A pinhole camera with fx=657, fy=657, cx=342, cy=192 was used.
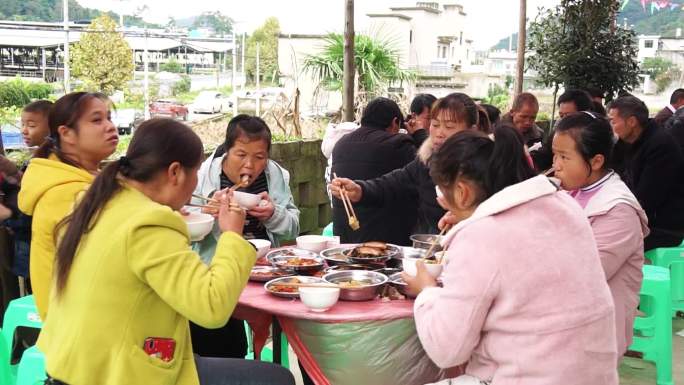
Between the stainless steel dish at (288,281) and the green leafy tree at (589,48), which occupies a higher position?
the green leafy tree at (589,48)

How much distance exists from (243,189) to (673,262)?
2926 millimetres

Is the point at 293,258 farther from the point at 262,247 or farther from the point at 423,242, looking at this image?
the point at 423,242

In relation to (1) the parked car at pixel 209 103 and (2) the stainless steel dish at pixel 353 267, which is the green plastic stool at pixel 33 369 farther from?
(1) the parked car at pixel 209 103

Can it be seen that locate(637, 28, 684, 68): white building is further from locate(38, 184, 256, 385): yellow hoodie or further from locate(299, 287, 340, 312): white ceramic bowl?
locate(38, 184, 256, 385): yellow hoodie

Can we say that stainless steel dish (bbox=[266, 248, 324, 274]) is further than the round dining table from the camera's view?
Yes

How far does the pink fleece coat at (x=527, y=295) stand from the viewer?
169 cm

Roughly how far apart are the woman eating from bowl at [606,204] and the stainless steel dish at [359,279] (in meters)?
0.84

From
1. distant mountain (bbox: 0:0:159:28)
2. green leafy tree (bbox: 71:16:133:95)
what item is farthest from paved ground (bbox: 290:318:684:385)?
distant mountain (bbox: 0:0:159:28)

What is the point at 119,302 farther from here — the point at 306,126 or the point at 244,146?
the point at 306,126

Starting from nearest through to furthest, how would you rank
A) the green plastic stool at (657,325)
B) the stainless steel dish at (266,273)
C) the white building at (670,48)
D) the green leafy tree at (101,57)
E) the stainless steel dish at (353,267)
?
1. the stainless steel dish at (266,273)
2. the stainless steel dish at (353,267)
3. the green plastic stool at (657,325)
4. the green leafy tree at (101,57)
5. the white building at (670,48)

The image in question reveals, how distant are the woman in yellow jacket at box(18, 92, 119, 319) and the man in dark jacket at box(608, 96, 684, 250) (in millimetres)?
3273

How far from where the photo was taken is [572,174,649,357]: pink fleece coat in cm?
244

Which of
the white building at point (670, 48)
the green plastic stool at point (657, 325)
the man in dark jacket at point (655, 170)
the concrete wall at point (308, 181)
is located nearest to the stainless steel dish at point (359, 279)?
the green plastic stool at point (657, 325)

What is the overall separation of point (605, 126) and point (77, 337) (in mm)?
2003
